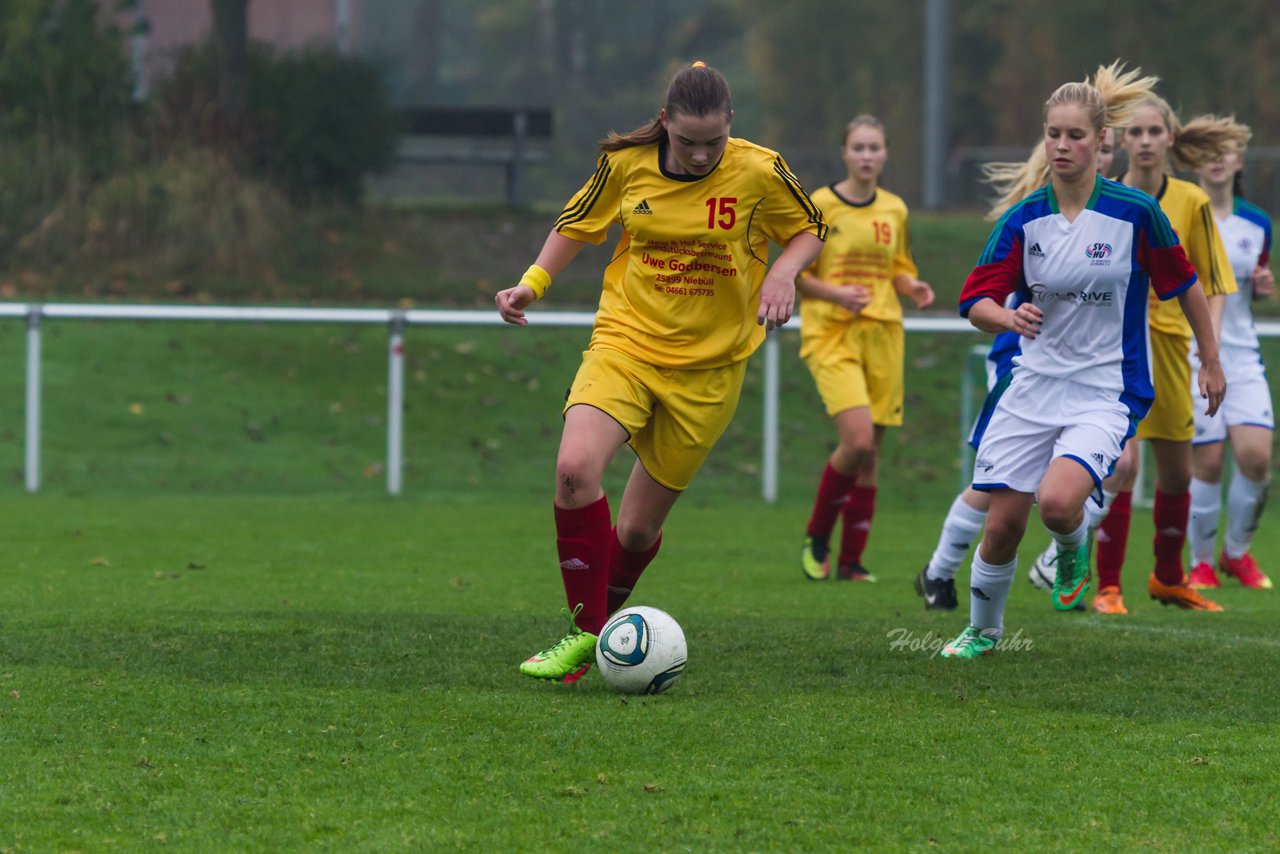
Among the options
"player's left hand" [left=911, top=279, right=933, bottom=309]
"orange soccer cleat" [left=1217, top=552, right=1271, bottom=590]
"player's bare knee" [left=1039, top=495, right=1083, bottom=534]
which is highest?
"player's left hand" [left=911, top=279, right=933, bottom=309]

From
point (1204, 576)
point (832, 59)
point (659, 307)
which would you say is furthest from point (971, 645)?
point (832, 59)

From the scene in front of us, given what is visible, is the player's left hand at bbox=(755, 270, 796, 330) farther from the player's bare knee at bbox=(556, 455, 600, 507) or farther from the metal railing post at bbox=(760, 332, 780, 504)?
the metal railing post at bbox=(760, 332, 780, 504)

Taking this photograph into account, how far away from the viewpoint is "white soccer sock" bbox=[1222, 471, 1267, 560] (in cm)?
934

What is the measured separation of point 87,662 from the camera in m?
6.04

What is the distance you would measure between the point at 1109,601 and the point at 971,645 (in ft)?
6.10

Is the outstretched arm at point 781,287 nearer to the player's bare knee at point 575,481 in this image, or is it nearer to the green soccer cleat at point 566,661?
the player's bare knee at point 575,481

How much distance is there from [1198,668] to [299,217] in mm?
17522

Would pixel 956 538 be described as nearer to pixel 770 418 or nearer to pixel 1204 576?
pixel 1204 576

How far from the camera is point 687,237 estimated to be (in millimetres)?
5930

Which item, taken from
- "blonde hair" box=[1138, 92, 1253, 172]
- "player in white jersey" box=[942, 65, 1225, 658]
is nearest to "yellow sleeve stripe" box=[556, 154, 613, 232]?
"player in white jersey" box=[942, 65, 1225, 658]

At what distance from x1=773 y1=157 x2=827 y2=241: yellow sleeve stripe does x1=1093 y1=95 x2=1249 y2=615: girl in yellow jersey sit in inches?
89.2

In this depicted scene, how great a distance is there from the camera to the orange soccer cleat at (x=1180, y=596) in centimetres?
838

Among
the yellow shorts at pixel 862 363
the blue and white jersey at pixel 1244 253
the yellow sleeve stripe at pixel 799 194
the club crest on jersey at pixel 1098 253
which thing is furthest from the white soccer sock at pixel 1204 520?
the yellow sleeve stripe at pixel 799 194

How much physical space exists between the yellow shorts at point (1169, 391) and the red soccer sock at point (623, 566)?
2.68 metres
